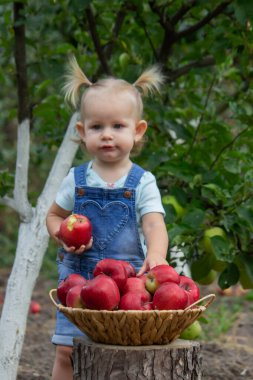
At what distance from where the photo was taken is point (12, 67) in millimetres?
4078

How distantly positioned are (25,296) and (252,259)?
3.06ft

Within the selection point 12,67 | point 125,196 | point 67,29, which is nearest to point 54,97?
point 12,67

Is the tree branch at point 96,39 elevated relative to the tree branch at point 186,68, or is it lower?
lower

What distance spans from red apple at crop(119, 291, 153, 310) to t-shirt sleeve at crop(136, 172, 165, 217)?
43cm

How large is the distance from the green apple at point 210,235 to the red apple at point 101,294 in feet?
2.92

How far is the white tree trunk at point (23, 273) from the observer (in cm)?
329

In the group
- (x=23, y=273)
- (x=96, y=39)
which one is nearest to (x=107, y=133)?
(x=23, y=273)

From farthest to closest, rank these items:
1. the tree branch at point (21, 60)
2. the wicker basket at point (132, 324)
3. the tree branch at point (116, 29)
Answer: the tree branch at point (116, 29) < the tree branch at point (21, 60) < the wicker basket at point (132, 324)

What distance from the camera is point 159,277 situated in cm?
253

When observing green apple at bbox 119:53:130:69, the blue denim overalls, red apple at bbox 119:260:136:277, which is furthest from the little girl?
green apple at bbox 119:53:130:69

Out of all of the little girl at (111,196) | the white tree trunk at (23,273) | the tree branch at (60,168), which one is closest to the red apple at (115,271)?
the little girl at (111,196)

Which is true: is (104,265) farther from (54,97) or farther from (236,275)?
(54,97)

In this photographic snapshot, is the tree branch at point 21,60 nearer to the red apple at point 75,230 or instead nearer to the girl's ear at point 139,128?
the girl's ear at point 139,128

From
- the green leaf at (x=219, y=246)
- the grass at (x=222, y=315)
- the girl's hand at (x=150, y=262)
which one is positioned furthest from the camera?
the grass at (x=222, y=315)
